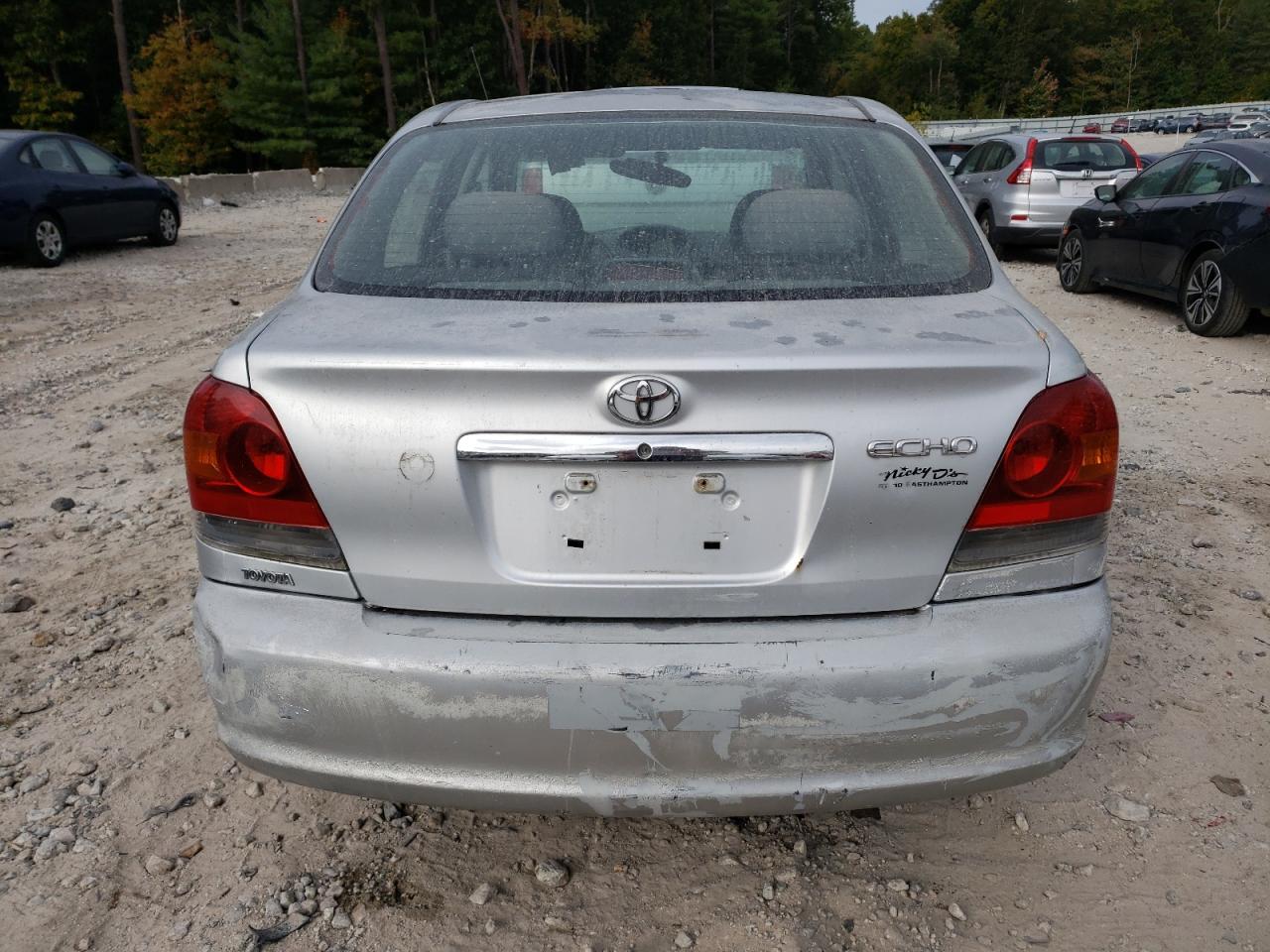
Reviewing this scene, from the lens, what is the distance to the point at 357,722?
195 cm

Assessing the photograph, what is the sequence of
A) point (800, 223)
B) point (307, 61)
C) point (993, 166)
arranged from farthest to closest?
point (307, 61) → point (993, 166) → point (800, 223)

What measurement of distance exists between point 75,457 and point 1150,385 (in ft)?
21.6

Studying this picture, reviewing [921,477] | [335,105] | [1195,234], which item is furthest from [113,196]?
[335,105]

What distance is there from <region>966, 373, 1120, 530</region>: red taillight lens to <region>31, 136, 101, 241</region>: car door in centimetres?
1297

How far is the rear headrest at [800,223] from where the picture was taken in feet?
7.63

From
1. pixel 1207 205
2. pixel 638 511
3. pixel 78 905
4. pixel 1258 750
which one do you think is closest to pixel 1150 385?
pixel 1207 205

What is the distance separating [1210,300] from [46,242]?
12.1 metres

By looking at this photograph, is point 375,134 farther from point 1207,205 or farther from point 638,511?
point 638,511

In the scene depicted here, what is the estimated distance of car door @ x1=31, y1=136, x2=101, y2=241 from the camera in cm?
1216

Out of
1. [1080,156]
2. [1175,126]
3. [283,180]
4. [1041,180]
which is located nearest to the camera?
[1041,180]

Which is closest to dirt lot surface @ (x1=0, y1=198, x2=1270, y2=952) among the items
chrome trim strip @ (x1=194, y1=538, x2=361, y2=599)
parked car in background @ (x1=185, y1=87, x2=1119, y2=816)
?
parked car in background @ (x1=185, y1=87, x2=1119, y2=816)

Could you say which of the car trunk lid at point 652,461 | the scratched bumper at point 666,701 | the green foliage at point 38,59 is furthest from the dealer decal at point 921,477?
Result: the green foliage at point 38,59

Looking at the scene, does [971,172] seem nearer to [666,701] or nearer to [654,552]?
[654,552]

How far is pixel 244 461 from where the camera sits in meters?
2.00
